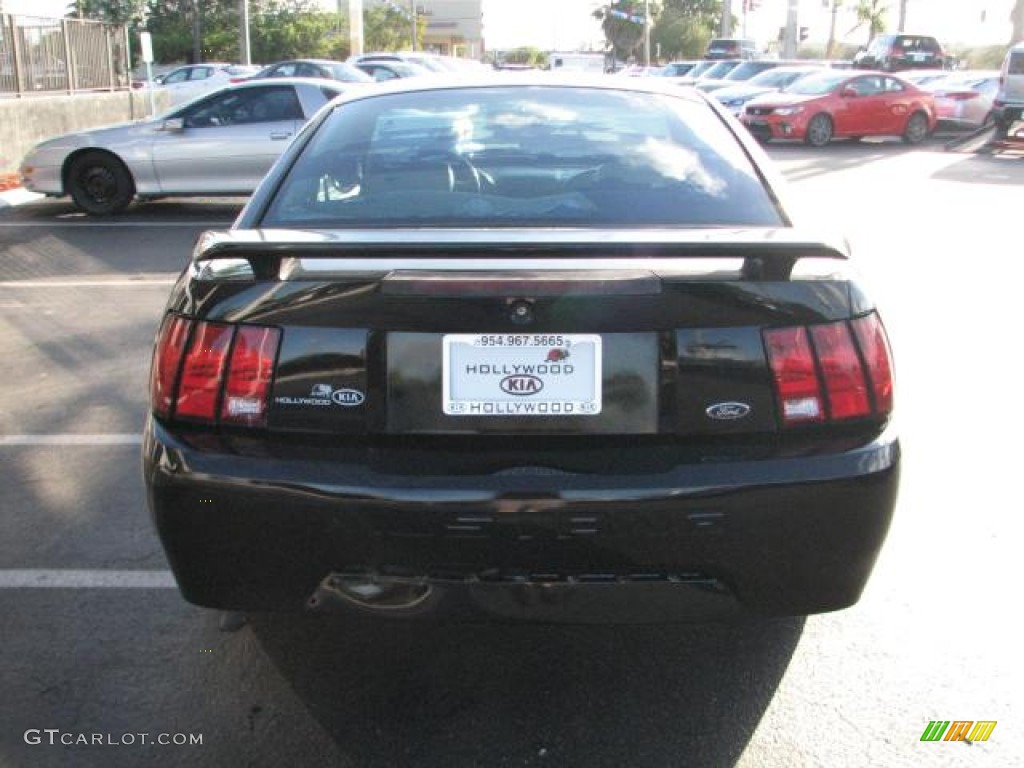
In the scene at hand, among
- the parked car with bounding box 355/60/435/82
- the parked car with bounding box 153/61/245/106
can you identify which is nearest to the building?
the parked car with bounding box 153/61/245/106

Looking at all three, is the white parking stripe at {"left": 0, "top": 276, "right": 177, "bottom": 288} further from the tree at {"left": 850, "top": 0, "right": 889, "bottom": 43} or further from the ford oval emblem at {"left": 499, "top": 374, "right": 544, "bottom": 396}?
the tree at {"left": 850, "top": 0, "right": 889, "bottom": 43}

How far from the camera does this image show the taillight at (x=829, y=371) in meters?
2.56

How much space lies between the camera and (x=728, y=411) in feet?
8.33

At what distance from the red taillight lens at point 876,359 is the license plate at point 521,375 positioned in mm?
685

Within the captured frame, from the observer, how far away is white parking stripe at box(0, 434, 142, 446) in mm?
5023

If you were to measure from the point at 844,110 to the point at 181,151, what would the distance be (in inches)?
587

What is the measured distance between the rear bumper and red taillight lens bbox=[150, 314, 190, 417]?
0.10m

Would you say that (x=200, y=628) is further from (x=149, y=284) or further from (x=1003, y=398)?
(x=149, y=284)

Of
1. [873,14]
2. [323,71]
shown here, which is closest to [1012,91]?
[323,71]

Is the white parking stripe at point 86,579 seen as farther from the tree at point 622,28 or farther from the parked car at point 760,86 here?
the tree at point 622,28

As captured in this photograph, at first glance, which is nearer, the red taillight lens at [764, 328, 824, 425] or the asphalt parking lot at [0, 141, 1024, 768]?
the red taillight lens at [764, 328, 824, 425]

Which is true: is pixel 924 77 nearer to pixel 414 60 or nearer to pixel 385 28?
pixel 414 60

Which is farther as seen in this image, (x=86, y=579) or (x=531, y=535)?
(x=86, y=579)

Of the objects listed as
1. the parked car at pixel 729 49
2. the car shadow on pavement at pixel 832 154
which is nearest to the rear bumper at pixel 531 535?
the car shadow on pavement at pixel 832 154
